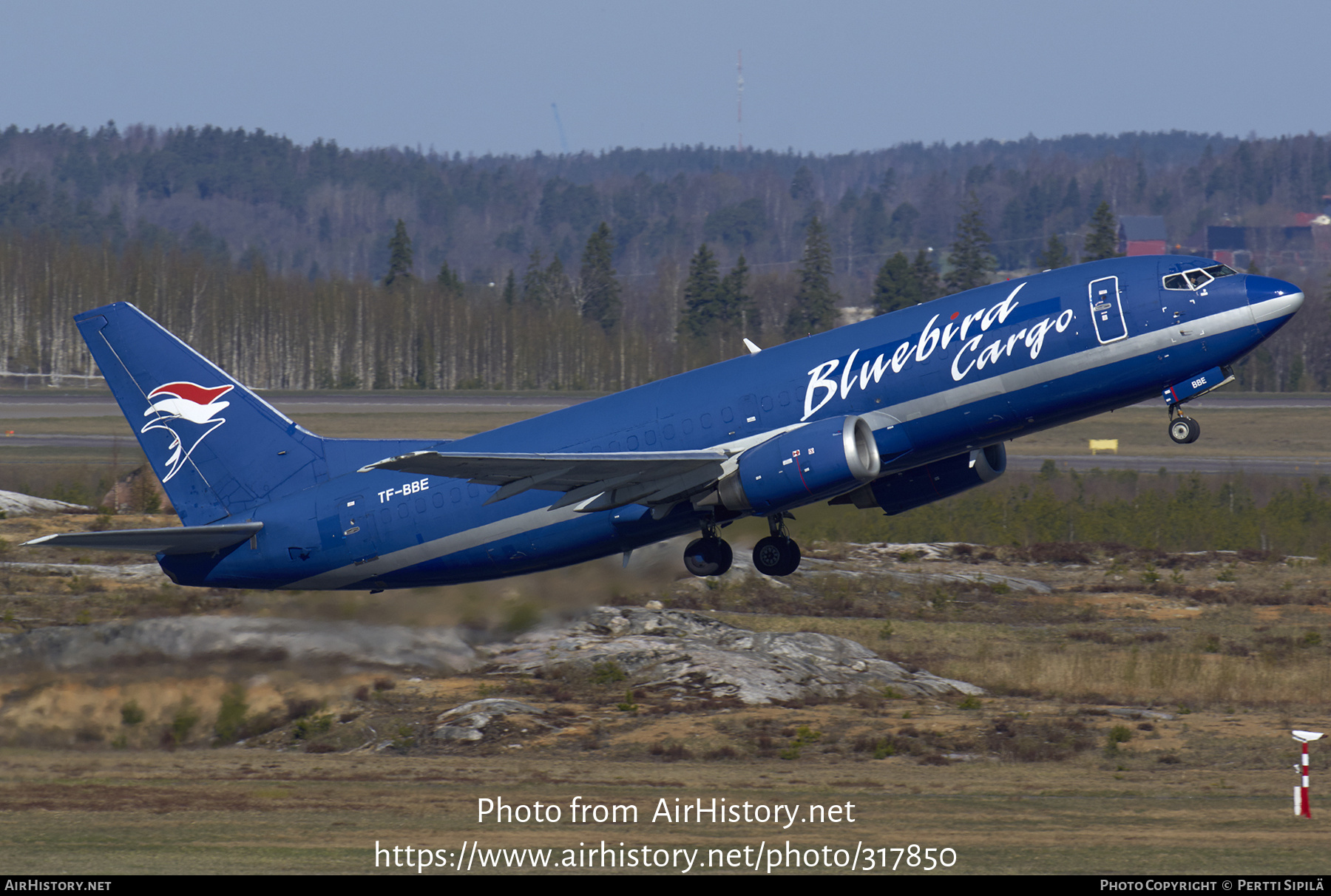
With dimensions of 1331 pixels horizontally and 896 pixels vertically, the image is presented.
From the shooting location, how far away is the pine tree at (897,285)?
145 m

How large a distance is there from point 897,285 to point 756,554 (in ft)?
383

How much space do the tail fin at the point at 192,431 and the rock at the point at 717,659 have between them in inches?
367

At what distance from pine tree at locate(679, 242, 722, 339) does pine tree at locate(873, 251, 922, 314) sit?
17.4m

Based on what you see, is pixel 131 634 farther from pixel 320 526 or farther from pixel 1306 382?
pixel 1306 382

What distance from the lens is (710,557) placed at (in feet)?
110

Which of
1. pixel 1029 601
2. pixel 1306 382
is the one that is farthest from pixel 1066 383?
pixel 1306 382

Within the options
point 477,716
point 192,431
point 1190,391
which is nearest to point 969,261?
point 477,716

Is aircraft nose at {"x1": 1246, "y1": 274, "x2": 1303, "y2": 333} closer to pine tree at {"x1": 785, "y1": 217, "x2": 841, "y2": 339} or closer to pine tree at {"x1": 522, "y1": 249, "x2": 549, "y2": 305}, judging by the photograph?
pine tree at {"x1": 785, "y1": 217, "x2": 841, "y2": 339}

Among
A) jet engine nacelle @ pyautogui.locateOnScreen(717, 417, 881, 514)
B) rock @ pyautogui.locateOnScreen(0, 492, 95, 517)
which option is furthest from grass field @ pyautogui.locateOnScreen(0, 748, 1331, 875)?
rock @ pyautogui.locateOnScreen(0, 492, 95, 517)

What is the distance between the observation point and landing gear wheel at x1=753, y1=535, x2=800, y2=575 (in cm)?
3388

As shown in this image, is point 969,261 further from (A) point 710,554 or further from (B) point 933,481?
(A) point 710,554

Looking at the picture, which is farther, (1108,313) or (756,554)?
(756,554)

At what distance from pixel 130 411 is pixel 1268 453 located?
67.4 metres

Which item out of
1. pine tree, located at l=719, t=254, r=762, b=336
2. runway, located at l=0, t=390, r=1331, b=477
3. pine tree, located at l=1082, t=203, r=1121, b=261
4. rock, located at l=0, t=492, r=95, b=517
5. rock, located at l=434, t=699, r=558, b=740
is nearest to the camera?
Result: rock, located at l=434, t=699, r=558, b=740
